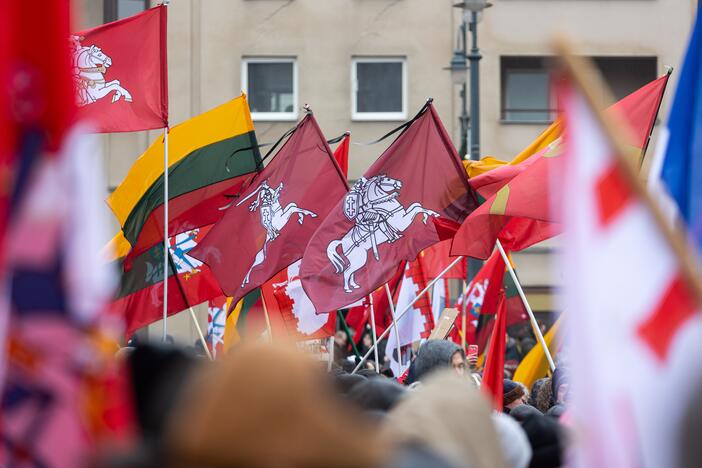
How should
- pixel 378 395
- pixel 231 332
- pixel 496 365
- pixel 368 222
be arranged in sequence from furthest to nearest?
pixel 231 332 → pixel 368 222 → pixel 496 365 → pixel 378 395

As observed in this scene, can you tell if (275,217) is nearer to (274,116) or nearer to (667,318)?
(667,318)

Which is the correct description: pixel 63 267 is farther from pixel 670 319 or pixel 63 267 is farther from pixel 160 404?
pixel 670 319

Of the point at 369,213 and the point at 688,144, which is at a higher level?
the point at 688,144

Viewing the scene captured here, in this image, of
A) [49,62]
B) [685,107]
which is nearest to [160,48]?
[685,107]

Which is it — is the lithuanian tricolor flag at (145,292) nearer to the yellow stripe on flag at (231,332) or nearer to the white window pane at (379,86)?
the yellow stripe on flag at (231,332)

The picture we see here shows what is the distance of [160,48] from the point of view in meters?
12.8

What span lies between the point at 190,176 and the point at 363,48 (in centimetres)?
1366

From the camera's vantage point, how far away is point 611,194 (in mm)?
3598

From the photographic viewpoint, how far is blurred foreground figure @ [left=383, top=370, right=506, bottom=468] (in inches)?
139

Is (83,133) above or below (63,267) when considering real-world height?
above

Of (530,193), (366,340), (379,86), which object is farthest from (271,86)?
(530,193)

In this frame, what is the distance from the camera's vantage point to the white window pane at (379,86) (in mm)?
26688

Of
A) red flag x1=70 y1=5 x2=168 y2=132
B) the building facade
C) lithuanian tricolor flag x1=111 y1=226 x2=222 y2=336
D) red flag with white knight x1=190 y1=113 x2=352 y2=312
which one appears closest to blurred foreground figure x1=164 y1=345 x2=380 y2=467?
red flag with white knight x1=190 y1=113 x2=352 y2=312

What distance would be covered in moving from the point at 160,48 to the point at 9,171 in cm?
948
